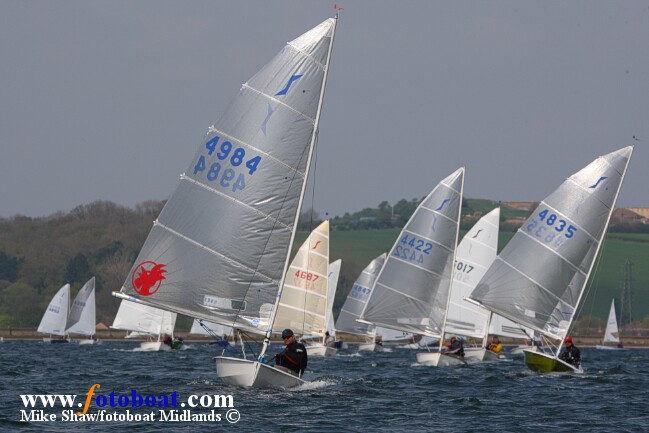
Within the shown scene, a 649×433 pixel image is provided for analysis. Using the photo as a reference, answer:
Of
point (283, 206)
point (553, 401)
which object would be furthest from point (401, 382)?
point (283, 206)

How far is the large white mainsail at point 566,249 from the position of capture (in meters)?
34.4

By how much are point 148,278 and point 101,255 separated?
109 meters

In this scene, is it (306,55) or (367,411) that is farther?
(306,55)

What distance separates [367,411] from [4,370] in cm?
1365

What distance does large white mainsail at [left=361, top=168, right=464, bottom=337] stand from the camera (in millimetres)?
41781

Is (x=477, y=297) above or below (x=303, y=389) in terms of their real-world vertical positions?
above

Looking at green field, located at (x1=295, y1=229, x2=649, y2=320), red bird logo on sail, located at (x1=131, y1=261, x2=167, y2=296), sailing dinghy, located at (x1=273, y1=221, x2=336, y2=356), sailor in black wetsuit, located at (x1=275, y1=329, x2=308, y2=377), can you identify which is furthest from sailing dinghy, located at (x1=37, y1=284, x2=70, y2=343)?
green field, located at (x1=295, y1=229, x2=649, y2=320)

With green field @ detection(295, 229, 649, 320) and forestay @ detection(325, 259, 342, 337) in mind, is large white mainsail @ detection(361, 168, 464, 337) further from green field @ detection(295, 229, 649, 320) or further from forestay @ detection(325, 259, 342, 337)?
green field @ detection(295, 229, 649, 320)

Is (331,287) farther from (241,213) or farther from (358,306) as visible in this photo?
(241,213)

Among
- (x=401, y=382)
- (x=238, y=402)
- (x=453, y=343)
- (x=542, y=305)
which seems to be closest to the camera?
(x=238, y=402)

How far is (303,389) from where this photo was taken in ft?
77.5

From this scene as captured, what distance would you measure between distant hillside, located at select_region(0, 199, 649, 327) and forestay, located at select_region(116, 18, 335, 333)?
87.4m

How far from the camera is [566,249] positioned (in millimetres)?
34438

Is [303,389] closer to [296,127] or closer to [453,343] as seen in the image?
[296,127]
